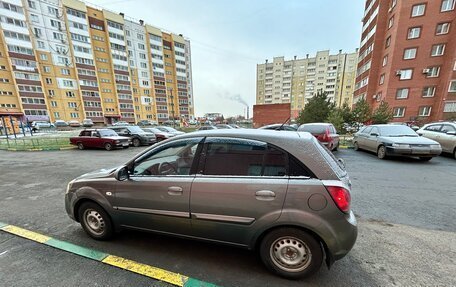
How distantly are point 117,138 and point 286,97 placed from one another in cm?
7975

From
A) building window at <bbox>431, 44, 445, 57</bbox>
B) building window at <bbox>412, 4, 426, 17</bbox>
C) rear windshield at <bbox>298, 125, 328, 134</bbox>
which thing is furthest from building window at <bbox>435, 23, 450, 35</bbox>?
rear windshield at <bbox>298, 125, 328, 134</bbox>

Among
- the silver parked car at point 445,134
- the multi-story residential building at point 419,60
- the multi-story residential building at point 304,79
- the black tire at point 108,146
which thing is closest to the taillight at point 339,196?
the silver parked car at point 445,134

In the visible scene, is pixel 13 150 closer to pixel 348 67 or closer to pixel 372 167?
pixel 372 167

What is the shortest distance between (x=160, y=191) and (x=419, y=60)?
36008 mm

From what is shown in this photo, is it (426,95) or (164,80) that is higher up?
(164,80)

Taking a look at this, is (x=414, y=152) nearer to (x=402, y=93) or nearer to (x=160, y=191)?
(x=160, y=191)

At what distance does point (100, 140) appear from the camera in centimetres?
1255

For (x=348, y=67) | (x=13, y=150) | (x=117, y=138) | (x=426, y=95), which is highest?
(x=348, y=67)

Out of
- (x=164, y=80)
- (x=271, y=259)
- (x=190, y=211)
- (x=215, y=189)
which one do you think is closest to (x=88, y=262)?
(x=190, y=211)

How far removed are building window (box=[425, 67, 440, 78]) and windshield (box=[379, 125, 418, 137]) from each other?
2552 cm

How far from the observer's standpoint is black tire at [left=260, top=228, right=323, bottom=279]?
78.5 inches

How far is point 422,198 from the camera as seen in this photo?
4105 mm

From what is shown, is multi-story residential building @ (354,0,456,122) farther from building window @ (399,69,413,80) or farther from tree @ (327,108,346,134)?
tree @ (327,108,346,134)

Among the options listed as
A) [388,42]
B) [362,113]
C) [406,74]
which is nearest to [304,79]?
[388,42]
